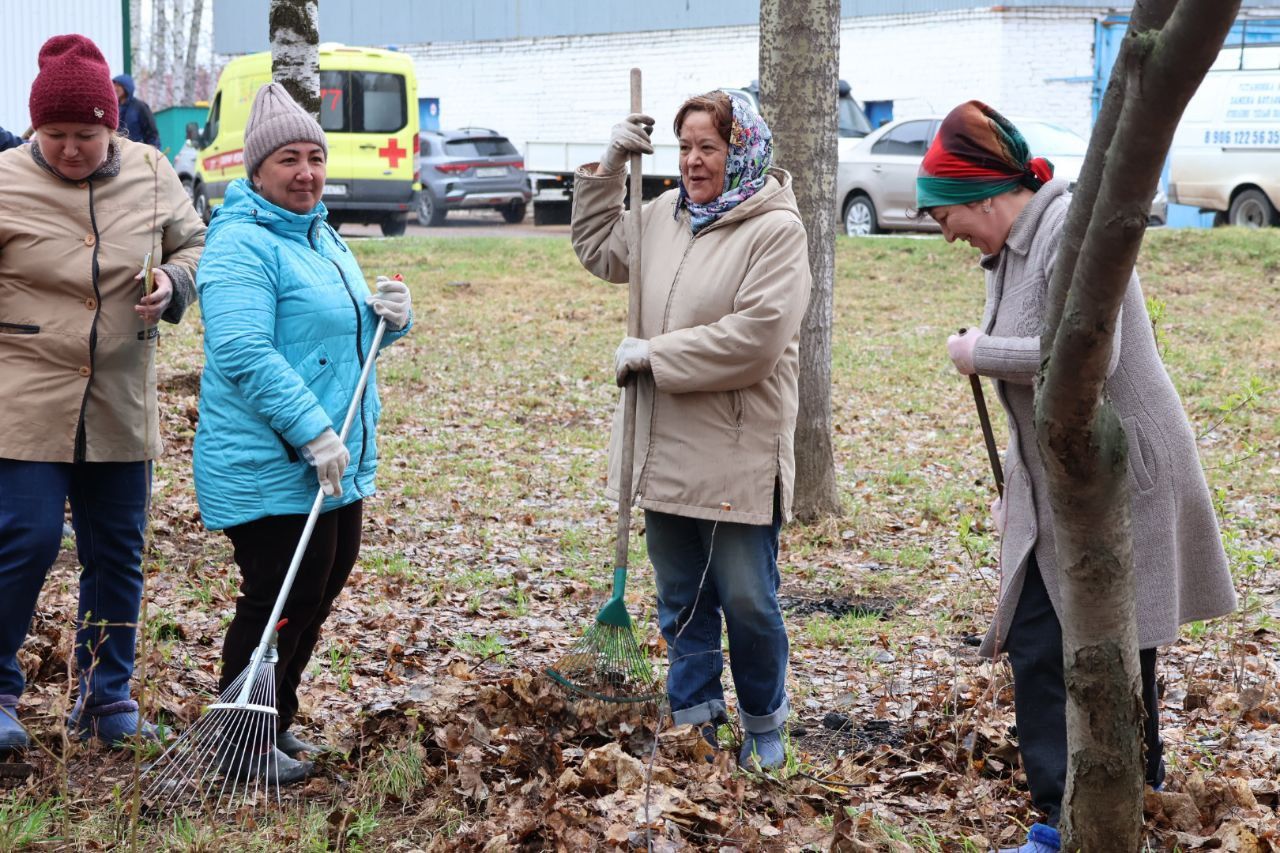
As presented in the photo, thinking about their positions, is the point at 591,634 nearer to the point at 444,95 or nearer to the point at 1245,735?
the point at 1245,735

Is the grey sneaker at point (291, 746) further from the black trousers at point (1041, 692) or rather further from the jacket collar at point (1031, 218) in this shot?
the jacket collar at point (1031, 218)

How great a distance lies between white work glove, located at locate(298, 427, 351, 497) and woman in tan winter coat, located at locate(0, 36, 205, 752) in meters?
0.57

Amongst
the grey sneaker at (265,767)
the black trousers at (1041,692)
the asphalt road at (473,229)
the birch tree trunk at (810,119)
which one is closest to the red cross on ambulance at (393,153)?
the asphalt road at (473,229)

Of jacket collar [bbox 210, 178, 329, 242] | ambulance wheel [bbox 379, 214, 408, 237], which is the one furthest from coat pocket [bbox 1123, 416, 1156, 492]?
ambulance wheel [bbox 379, 214, 408, 237]

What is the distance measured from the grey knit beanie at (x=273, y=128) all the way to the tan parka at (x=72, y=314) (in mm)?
308

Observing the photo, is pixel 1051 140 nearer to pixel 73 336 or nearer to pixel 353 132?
pixel 353 132

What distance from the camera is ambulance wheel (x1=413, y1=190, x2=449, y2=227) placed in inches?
996

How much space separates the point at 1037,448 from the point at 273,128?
7.23ft

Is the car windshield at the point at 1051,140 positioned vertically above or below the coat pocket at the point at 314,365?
above

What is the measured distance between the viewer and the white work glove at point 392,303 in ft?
13.3

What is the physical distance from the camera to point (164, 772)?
372 cm

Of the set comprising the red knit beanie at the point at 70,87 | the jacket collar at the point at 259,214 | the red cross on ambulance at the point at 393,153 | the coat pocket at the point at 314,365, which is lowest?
the coat pocket at the point at 314,365

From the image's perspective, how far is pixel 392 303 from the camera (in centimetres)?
405

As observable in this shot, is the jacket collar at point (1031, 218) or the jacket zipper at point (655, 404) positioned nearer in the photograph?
the jacket collar at point (1031, 218)
